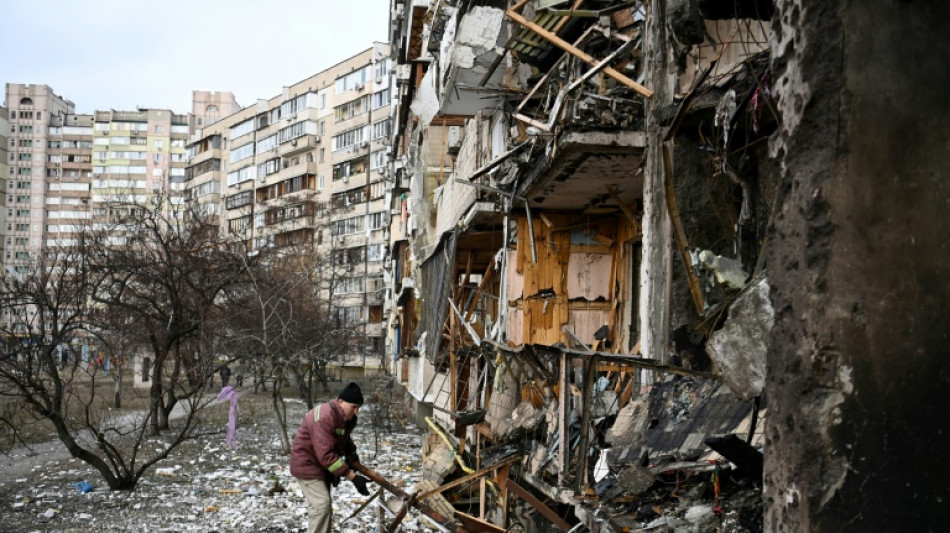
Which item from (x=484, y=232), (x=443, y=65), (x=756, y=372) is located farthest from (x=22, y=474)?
(x=756, y=372)

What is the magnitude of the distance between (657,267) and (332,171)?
2117 inches

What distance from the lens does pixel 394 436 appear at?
63.9 ft

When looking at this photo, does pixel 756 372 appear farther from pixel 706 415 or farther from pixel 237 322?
pixel 237 322

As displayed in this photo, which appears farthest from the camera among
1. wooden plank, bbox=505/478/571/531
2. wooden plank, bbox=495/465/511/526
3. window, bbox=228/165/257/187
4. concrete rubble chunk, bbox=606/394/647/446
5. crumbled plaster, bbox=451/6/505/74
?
window, bbox=228/165/257/187

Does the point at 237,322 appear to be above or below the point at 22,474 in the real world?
above

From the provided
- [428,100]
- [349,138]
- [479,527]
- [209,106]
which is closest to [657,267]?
[479,527]

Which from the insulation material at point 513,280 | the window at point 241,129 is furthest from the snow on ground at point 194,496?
the window at point 241,129

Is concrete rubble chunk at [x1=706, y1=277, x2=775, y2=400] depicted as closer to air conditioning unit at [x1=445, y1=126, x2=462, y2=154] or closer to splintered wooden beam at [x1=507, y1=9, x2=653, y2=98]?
splintered wooden beam at [x1=507, y1=9, x2=653, y2=98]

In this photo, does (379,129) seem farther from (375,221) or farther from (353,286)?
(353,286)

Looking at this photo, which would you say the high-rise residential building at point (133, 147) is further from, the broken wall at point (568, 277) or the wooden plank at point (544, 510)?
the wooden plank at point (544, 510)

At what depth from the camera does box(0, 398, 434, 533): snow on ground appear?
10.1 m

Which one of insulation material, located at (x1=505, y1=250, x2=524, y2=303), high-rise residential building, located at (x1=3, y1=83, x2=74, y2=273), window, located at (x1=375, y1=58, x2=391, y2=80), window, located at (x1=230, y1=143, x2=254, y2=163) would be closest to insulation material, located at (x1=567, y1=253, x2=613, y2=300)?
insulation material, located at (x1=505, y1=250, x2=524, y2=303)

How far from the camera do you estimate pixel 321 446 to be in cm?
729

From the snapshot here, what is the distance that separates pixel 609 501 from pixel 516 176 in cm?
584
